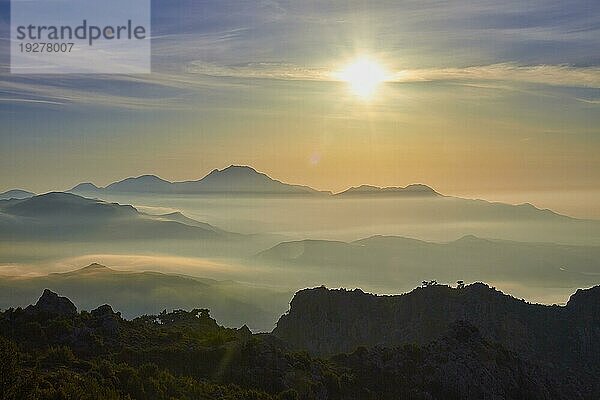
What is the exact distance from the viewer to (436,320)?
55.1 metres

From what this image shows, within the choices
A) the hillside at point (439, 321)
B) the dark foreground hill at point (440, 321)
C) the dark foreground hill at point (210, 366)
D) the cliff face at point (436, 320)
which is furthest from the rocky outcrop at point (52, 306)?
the cliff face at point (436, 320)

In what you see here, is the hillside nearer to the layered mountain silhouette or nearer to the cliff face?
the cliff face

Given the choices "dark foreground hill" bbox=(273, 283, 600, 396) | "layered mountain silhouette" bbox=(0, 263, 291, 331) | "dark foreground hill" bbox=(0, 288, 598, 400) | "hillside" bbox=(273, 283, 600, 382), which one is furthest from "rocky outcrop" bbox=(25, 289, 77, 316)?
"layered mountain silhouette" bbox=(0, 263, 291, 331)

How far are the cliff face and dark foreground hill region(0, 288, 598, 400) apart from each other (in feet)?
49.4

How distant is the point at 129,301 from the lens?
7274 inches

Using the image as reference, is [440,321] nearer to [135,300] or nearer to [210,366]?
[210,366]

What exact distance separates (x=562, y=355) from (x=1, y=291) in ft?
552

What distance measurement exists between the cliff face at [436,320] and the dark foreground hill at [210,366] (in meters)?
15.0

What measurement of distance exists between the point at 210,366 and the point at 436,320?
31699 mm

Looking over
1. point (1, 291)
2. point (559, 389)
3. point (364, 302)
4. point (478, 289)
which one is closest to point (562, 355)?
point (478, 289)

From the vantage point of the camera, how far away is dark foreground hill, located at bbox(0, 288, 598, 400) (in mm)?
22750

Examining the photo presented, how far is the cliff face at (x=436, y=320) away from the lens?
53.9 metres

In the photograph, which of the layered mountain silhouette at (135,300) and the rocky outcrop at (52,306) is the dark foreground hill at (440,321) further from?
the layered mountain silhouette at (135,300)

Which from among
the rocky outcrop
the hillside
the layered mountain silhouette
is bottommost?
the layered mountain silhouette
